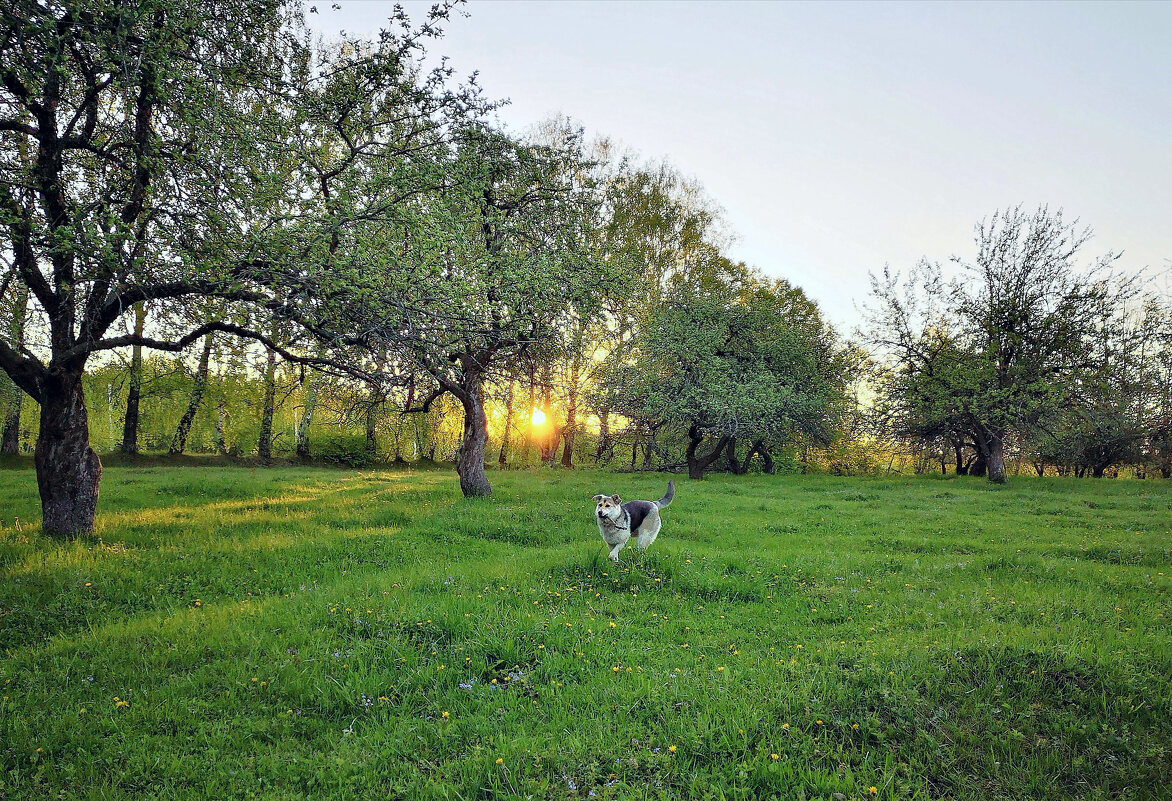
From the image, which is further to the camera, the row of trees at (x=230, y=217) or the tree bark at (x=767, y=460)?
the tree bark at (x=767, y=460)

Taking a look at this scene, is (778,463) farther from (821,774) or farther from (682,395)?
(821,774)

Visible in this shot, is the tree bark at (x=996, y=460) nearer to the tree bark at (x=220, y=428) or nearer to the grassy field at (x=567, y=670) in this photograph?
the grassy field at (x=567, y=670)

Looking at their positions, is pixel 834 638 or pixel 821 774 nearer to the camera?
pixel 821 774

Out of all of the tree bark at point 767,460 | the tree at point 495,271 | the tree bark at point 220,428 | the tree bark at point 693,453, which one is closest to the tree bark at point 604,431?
the tree bark at point 693,453

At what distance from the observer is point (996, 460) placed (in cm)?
2981

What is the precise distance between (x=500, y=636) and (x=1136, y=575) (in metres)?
11.9

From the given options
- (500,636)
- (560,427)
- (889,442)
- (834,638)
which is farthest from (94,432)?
(889,442)

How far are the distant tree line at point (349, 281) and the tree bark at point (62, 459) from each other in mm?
38

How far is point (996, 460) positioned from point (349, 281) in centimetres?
3508

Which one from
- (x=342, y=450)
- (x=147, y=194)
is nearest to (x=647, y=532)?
(x=147, y=194)

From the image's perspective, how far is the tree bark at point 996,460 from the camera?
2931cm

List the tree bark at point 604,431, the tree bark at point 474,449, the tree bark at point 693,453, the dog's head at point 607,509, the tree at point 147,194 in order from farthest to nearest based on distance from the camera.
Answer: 1. the tree bark at point 604,431
2. the tree bark at point 693,453
3. the tree bark at point 474,449
4. the dog's head at point 607,509
5. the tree at point 147,194

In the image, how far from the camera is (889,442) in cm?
3503

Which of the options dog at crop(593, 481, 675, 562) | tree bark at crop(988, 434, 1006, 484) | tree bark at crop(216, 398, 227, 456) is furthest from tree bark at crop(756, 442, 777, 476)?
tree bark at crop(216, 398, 227, 456)
